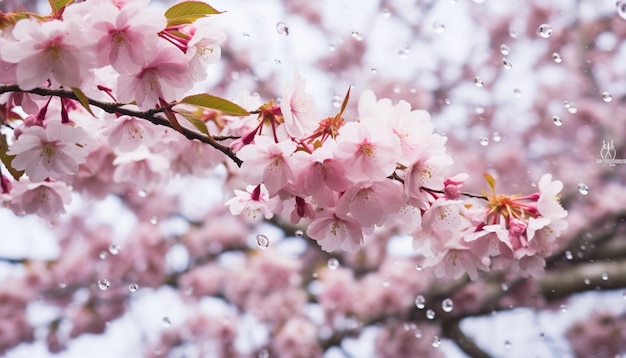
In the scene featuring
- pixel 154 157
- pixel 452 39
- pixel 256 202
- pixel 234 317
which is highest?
pixel 256 202

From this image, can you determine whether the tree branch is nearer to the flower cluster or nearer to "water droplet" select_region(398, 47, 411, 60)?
the flower cluster

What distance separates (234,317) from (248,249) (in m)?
0.24

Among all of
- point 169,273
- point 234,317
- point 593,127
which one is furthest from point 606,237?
point 169,273

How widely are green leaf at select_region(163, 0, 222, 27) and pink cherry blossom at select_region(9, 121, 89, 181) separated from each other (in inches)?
6.1

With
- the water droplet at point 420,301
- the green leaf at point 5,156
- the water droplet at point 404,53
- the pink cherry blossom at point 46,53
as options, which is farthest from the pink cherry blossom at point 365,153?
the water droplet at point 404,53

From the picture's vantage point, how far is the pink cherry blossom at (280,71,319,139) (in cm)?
51

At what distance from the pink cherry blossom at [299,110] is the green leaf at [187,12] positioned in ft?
0.31

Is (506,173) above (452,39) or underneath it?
underneath

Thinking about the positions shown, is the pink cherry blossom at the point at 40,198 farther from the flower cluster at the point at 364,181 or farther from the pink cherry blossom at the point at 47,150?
the flower cluster at the point at 364,181

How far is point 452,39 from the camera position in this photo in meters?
1.78

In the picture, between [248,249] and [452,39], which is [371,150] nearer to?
[452,39]

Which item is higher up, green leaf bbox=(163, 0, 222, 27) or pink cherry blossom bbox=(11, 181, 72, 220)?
green leaf bbox=(163, 0, 222, 27)

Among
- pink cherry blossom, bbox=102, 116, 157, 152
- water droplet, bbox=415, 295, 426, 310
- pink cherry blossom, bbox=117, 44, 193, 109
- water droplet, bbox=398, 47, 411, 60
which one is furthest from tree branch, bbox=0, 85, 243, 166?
water droplet, bbox=398, 47, 411, 60

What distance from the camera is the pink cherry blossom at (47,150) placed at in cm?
54
